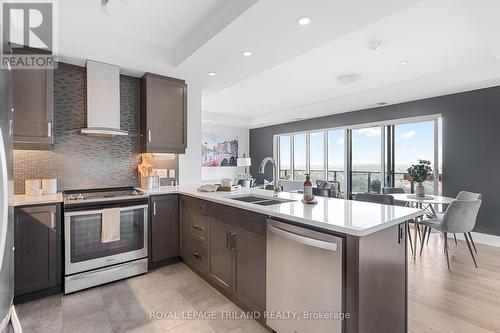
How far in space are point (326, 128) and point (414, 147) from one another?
2.32 m

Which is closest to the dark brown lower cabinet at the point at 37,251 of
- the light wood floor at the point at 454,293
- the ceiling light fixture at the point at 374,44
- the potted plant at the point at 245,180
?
the potted plant at the point at 245,180

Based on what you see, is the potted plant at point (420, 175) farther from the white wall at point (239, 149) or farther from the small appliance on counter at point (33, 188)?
the white wall at point (239, 149)

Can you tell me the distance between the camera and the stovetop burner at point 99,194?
259 centimetres

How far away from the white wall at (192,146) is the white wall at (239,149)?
4.38 metres

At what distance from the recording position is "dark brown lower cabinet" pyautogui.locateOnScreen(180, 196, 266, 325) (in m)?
1.93

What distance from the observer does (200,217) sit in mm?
2705

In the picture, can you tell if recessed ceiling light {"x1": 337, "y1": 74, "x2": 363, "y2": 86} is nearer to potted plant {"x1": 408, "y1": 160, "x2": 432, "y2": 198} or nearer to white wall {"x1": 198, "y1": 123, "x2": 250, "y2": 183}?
potted plant {"x1": 408, "y1": 160, "x2": 432, "y2": 198}

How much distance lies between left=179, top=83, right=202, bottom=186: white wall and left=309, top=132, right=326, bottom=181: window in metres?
4.50

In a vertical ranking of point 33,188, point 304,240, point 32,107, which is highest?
point 32,107

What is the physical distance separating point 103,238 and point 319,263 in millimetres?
2261

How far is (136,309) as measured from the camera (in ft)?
7.18

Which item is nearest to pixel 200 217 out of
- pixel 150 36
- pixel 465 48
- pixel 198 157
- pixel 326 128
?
pixel 198 157

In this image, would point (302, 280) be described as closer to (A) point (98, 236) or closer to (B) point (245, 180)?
(A) point (98, 236)

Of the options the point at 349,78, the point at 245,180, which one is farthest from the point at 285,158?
the point at 349,78
